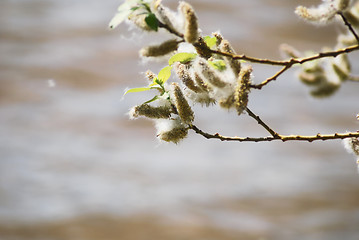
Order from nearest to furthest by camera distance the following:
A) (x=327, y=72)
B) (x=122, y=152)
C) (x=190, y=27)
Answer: (x=190, y=27) → (x=327, y=72) → (x=122, y=152)

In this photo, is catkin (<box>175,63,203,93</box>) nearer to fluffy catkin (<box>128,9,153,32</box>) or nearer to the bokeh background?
fluffy catkin (<box>128,9,153,32</box>)

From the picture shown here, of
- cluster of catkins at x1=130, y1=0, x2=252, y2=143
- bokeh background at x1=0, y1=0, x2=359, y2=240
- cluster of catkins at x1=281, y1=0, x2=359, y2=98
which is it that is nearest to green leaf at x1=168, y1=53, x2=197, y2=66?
cluster of catkins at x1=130, y1=0, x2=252, y2=143

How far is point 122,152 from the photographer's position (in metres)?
1.92

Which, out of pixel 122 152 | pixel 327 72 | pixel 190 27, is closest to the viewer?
pixel 190 27

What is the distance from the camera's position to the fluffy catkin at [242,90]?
12.9 inches

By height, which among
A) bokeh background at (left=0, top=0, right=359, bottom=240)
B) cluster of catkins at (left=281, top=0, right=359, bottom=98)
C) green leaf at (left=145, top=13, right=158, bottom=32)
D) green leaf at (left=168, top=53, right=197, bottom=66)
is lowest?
green leaf at (left=145, top=13, right=158, bottom=32)

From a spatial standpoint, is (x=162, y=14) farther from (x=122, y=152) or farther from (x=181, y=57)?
(x=122, y=152)

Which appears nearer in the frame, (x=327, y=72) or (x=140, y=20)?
(x=140, y=20)

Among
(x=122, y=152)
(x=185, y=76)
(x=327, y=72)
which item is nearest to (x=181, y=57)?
(x=185, y=76)

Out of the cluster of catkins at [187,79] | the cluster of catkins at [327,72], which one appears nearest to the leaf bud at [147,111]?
the cluster of catkins at [187,79]

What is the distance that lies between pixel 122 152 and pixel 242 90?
1.62 m

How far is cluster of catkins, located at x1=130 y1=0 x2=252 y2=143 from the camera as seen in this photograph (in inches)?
12.5

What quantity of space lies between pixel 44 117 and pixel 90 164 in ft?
1.14

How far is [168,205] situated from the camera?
5.50 ft
